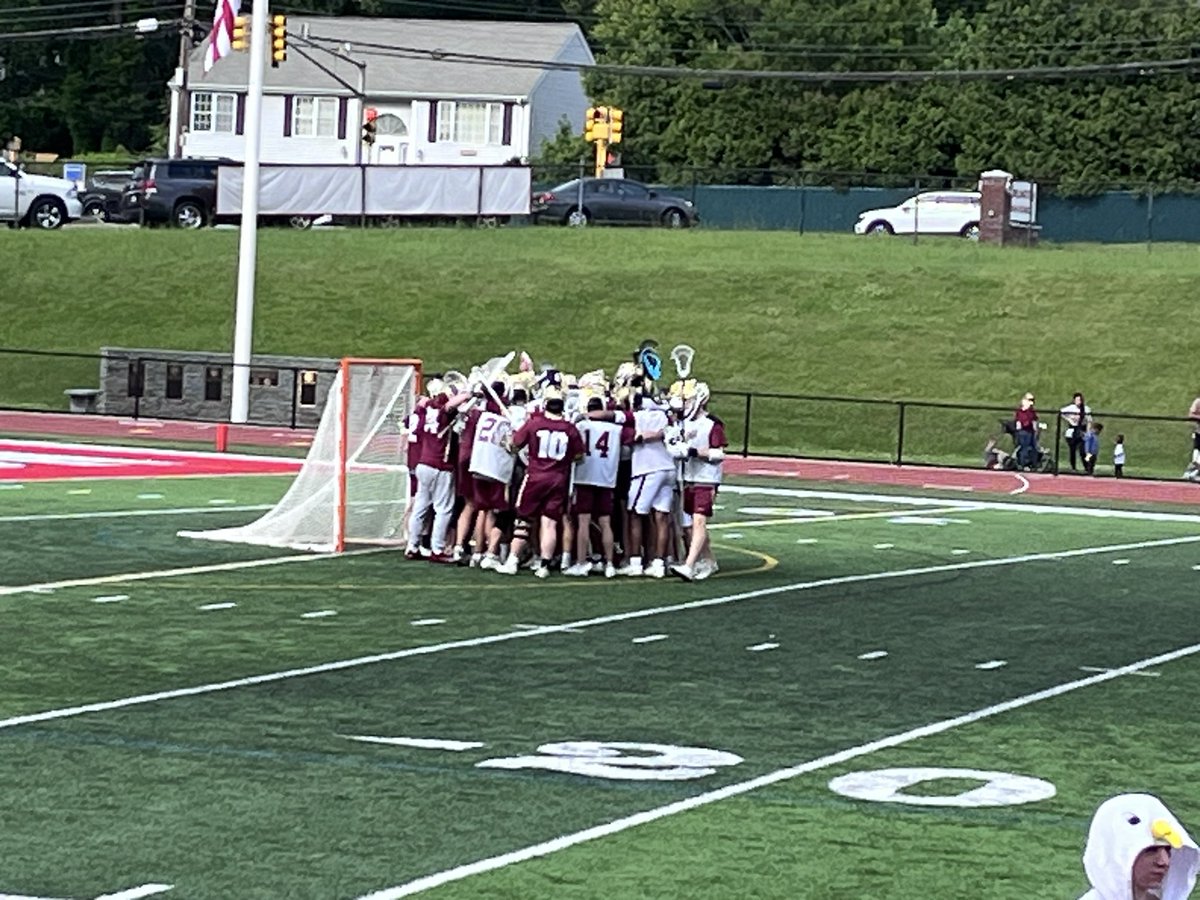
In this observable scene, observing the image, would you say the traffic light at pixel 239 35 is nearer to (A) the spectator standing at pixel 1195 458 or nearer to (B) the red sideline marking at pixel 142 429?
(B) the red sideline marking at pixel 142 429

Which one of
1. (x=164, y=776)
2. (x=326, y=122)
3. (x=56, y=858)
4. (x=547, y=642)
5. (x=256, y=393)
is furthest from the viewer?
(x=326, y=122)

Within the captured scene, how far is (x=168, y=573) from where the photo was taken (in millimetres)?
19422

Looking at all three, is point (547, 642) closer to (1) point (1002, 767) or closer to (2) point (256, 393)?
(1) point (1002, 767)

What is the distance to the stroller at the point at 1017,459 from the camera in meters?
37.9

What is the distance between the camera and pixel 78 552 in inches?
813

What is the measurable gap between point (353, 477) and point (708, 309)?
26.8m

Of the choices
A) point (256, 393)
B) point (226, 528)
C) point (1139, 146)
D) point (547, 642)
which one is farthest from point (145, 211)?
point (547, 642)

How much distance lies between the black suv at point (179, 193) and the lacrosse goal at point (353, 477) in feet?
118

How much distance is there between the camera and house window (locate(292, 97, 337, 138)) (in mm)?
79500

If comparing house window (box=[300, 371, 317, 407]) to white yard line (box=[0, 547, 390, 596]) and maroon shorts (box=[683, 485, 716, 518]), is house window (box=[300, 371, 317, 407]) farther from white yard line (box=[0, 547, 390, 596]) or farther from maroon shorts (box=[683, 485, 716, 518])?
maroon shorts (box=[683, 485, 716, 518])

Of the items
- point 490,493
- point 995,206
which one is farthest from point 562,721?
point 995,206

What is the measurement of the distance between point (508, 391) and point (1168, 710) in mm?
7787

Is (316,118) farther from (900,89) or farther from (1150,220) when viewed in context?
(1150,220)

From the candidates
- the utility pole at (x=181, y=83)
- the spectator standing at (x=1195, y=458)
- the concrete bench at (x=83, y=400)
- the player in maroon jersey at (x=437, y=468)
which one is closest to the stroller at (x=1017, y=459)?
the spectator standing at (x=1195, y=458)
